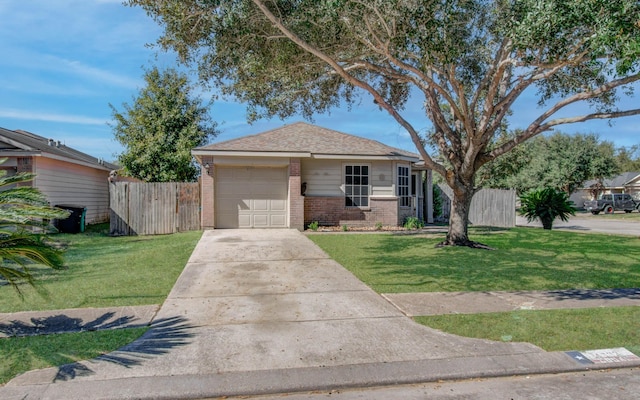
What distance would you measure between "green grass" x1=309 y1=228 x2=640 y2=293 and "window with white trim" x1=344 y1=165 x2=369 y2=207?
8.58 ft

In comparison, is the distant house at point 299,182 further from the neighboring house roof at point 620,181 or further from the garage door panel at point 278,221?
the neighboring house roof at point 620,181

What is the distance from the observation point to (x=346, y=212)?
1681 centimetres

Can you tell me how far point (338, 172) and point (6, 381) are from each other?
1372 cm

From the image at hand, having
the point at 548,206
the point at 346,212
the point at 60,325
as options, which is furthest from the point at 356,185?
the point at 60,325

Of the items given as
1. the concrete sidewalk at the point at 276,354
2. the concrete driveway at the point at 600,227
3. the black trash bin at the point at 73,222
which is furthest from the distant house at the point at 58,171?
the concrete driveway at the point at 600,227

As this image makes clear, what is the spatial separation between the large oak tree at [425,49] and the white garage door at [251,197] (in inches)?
130

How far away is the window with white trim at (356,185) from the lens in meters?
16.9

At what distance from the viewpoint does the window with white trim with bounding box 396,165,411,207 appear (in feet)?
58.0

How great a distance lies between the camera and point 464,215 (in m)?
12.6

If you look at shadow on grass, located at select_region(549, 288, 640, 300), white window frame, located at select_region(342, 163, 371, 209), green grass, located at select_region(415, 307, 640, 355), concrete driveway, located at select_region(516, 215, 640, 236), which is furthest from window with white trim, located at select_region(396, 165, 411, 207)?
green grass, located at select_region(415, 307, 640, 355)

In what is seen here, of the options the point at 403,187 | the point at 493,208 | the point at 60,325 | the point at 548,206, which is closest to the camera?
the point at 60,325

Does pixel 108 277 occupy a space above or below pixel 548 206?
below

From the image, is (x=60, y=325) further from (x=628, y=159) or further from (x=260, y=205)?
(x=628, y=159)

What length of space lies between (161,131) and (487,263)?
1850 cm
